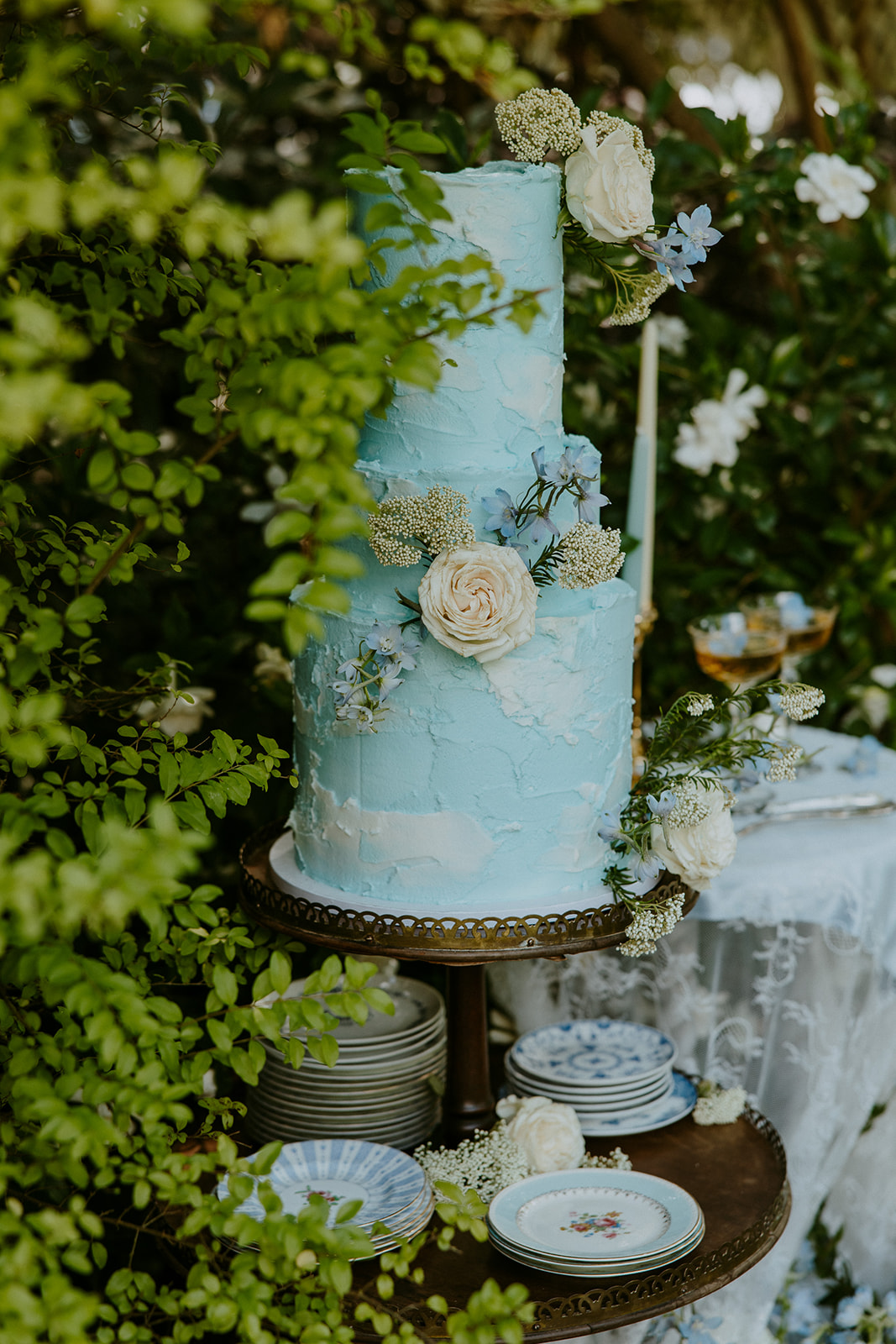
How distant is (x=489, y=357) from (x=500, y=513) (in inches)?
6.8

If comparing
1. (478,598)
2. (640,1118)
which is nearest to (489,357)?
(478,598)

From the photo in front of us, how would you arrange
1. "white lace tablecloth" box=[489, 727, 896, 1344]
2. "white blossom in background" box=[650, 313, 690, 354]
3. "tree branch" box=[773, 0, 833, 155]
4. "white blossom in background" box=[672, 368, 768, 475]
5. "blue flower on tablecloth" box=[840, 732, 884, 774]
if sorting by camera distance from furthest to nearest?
"tree branch" box=[773, 0, 833, 155] < "white blossom in background" box=[650, 313, 690, 354] < "white blossom in background" box=[672, 368, 768, 475] < "blue flower on tablecloth" box=[840, 732, 884, 774] < "white lace tablecloth" box=[489, 727, 896, 1344]

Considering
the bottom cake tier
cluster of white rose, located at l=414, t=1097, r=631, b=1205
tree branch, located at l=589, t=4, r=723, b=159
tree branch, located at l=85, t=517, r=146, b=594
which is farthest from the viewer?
tree branch, located at l=589, t=4, r=723, b=159

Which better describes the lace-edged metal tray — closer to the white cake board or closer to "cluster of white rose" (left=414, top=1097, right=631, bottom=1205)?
the white cake board

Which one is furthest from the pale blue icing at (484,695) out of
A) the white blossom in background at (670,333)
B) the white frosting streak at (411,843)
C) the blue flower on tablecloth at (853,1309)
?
the white blossom in background at (670,333)

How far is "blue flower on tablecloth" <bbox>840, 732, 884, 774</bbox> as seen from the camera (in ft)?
7.01

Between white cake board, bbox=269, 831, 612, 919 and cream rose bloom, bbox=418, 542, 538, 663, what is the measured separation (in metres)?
0.28

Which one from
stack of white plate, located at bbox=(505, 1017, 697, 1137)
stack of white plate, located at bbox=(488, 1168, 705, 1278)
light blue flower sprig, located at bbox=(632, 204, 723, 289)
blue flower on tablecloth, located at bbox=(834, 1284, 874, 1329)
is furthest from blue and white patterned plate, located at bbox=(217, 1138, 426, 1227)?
light blue flower sprig, located at bbox=(632, 204, 723, 289)

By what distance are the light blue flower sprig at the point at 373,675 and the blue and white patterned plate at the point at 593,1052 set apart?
0.61 metres

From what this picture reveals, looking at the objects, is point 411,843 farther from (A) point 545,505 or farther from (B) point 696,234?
(B) point 696,234

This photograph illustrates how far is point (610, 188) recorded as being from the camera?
128 centimetres

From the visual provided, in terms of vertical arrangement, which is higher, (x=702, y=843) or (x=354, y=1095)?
(x=702, y=843)

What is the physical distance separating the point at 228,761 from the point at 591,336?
151cm

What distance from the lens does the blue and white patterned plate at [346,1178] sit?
4.57 ft
